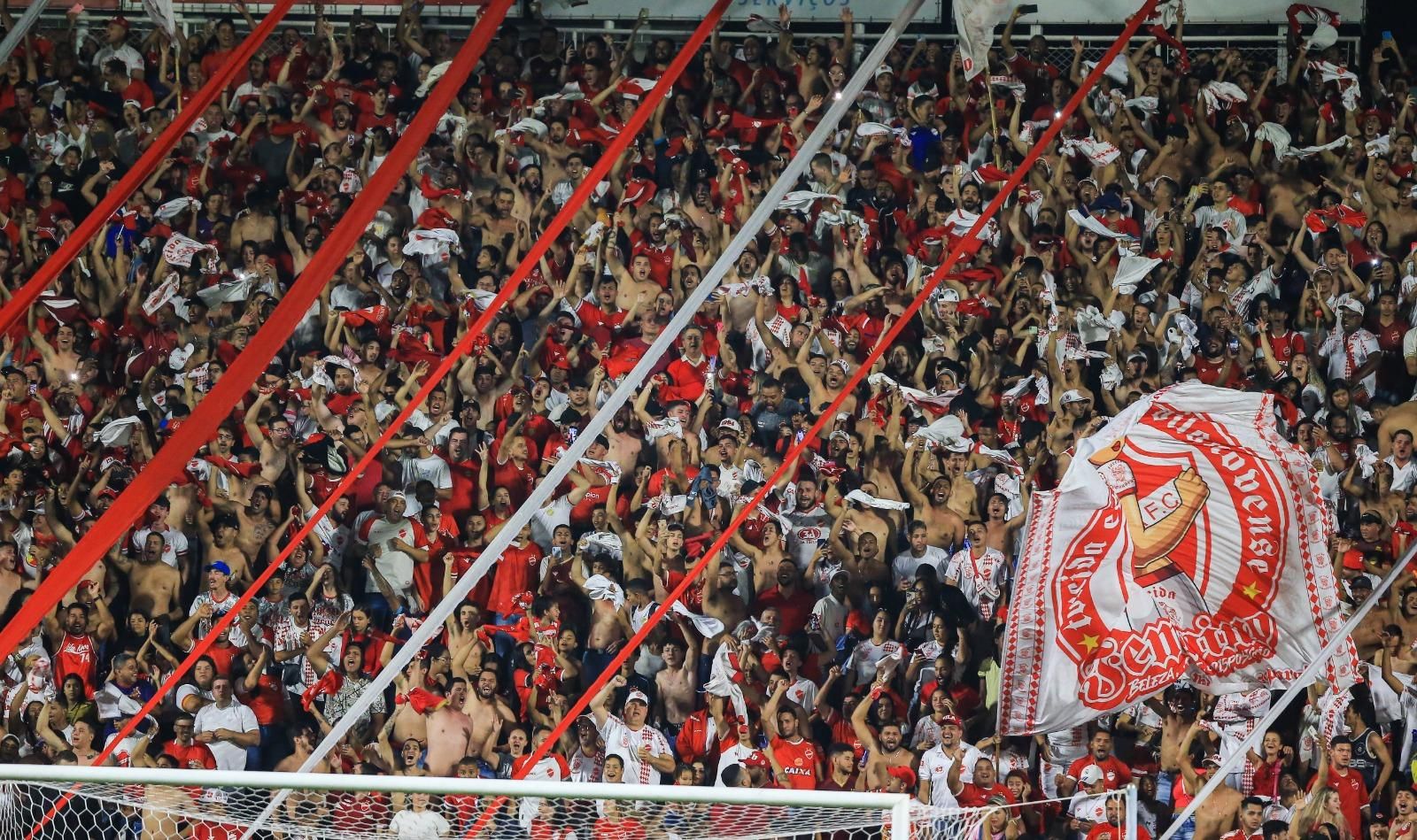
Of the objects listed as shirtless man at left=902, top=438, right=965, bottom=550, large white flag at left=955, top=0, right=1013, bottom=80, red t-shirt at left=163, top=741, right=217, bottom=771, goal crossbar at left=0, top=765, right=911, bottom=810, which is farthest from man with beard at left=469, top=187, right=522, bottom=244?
goal crossbar at left=0, top=765, right=911, bottom=810

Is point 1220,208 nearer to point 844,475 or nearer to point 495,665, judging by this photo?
point 844,475

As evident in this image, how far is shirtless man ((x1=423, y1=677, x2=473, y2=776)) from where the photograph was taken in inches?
326

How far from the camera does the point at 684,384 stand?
9398mm

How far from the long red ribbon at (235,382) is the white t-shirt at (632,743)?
166 inches

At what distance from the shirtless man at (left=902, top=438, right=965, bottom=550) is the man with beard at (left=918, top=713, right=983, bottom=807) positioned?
101 centimetres

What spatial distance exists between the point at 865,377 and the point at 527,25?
3.45 metres

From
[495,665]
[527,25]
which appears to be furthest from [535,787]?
[527,25]

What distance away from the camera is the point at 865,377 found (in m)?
9.39

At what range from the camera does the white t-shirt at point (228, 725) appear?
324 inches

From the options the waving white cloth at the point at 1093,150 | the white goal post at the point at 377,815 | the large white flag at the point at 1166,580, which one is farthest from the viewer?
the waving white cloth at the point at 1093,150

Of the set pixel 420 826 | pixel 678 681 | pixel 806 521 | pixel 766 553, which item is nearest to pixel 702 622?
pixel 678 681

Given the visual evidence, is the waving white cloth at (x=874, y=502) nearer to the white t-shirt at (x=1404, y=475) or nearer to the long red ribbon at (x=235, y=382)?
the white t-shirt at (x=1404, y=475)

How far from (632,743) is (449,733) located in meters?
0.87

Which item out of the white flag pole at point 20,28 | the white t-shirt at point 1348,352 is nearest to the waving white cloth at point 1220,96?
the white t-shirt at point 1348,352
